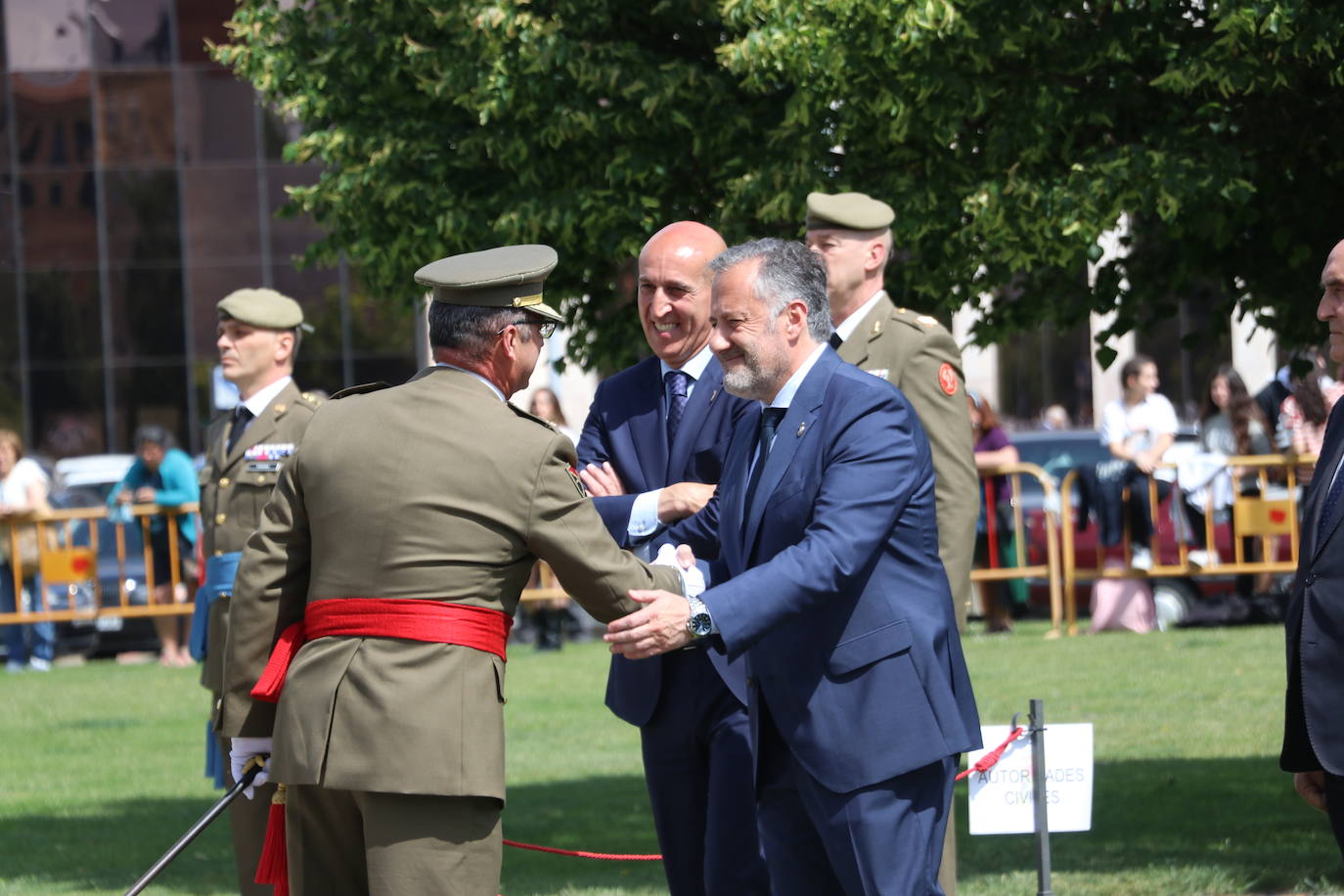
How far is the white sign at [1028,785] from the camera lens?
242 inches

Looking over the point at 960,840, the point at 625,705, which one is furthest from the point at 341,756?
the point at 960,840

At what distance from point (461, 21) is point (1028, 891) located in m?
4.11

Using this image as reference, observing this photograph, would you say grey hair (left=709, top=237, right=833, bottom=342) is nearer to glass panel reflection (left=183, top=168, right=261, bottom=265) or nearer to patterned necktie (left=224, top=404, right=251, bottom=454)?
patterned necktie (left=224, top=404, right=251, bottom=454)

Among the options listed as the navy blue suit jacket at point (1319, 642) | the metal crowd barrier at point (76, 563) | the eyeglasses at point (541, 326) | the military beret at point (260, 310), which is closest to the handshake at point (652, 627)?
the eyeglasses at point (541, 326)

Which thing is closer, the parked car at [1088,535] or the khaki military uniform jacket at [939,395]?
the khaki military uniform jacket at [939,395]

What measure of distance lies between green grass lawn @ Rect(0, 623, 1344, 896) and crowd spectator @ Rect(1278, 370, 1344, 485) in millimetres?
1517

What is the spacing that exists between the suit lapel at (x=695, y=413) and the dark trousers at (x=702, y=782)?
0.56 m

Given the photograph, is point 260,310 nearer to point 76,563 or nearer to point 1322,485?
point 1322,485

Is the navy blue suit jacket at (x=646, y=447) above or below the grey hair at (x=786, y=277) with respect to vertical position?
below

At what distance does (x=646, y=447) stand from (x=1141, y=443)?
11481mm

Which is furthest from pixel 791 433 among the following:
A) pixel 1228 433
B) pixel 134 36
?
pixel 134 36

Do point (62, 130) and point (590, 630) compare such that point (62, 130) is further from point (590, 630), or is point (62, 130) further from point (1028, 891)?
point (1028, 891)

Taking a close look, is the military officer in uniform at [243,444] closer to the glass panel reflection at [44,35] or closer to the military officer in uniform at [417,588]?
the military officer in uniform at [417,588]

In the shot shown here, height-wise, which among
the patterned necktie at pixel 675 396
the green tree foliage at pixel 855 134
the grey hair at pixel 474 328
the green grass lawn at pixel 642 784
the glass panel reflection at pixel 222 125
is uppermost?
the glass panel reflection at pixel 222 125
